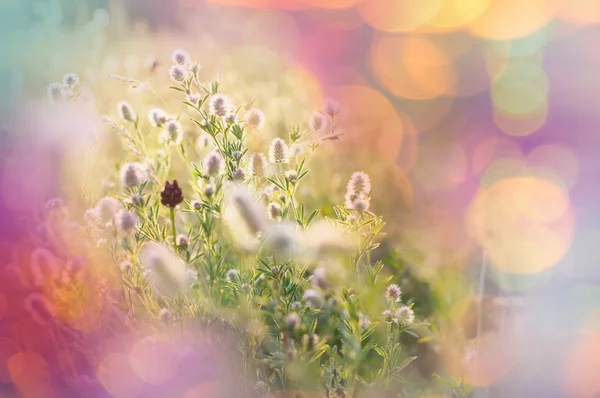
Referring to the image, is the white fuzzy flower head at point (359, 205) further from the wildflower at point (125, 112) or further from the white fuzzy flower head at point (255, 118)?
the wildflower at point (125, 112)

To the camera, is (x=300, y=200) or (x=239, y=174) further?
(x=300, y=200)

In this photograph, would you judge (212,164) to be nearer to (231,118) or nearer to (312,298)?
(231,118)

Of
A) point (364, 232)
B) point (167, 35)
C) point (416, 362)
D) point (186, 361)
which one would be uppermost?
point (167, 35)

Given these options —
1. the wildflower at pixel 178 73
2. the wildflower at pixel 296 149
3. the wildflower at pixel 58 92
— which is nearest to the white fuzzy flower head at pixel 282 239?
the wildflower at pixel 296 149

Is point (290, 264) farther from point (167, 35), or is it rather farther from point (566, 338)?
point (167, 35)

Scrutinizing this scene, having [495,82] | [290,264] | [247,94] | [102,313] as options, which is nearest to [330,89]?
[247,94]

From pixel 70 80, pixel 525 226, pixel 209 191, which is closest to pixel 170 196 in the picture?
pixel 209 191

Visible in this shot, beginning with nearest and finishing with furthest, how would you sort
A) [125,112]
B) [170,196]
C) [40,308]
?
1. [170,196]
2. [125,112]
3. [40,308]
